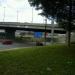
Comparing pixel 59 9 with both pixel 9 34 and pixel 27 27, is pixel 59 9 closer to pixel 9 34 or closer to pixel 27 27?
pixel 27 27

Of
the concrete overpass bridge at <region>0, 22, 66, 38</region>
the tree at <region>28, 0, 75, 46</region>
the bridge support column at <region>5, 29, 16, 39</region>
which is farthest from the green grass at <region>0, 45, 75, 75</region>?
the bridge support column at <region>5, 29, 16, 39</region>

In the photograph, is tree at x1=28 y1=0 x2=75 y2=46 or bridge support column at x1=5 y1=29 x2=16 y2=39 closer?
tree at x1=28 y1=0 x2=75 y2=46

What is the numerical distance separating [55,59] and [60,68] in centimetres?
241

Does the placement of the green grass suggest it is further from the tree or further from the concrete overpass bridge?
the concrete overpass bridge

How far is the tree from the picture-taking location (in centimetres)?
2211

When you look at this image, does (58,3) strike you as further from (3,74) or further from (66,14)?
(3,74)

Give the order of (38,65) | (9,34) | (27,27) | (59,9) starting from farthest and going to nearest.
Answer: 1. (9,34)
2. (27,27)
3. (59,9)
4. (38,65)

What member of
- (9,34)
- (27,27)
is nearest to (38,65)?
(27,27)

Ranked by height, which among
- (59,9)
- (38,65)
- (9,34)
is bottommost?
(9,34)

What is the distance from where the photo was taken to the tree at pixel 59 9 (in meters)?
22.1

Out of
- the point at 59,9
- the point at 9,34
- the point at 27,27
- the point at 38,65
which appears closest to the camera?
the point at 38,65

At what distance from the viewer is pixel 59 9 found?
2355 centimetres

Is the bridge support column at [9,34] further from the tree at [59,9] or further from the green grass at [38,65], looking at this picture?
the green grass at [38,65]

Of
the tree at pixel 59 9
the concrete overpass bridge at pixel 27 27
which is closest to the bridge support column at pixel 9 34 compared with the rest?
the concrete overpass bridge at pixel 27 27
